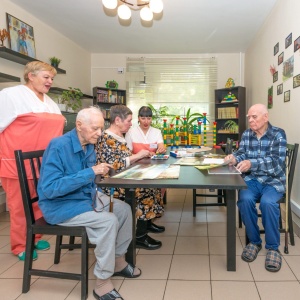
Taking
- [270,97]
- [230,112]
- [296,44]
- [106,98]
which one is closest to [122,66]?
[106,98]

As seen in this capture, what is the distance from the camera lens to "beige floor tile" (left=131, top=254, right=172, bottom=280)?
6.55ft

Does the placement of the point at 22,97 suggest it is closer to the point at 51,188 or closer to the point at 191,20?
the point at 51,188

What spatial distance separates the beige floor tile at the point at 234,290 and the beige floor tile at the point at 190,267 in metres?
0.13

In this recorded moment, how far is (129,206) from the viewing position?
1959mm

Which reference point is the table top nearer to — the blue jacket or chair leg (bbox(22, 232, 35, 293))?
the blue jacket

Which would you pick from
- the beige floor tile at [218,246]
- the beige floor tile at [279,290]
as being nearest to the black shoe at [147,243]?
the beige floor tile at [218,246]

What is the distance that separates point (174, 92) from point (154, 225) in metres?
4.36

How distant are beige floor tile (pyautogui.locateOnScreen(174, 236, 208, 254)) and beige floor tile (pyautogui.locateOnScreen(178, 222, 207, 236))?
0.10m

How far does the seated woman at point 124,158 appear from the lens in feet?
7.18

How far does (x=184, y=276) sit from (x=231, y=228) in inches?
17.6

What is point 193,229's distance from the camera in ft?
9.57

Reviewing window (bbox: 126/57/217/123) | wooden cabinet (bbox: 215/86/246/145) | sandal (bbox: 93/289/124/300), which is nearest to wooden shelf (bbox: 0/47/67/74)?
sandal (bbox: 93/289/124/300)

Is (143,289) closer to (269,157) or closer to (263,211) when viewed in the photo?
(263,211)

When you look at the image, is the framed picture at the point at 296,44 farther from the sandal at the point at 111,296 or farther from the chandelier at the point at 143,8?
the sandal at the point at 111,296
